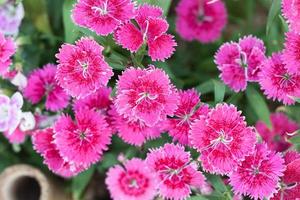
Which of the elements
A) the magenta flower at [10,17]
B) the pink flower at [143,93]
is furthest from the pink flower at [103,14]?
the magenta flower at [10,17]

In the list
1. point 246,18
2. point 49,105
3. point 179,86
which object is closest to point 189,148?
point 179,86

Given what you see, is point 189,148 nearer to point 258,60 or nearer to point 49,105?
point 258,60

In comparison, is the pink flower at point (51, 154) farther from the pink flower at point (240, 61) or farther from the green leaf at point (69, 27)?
the pink flower at point (240, 61)

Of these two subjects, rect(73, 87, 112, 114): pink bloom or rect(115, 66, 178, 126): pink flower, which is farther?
rect(73, 87, 112, 114): pink bloom

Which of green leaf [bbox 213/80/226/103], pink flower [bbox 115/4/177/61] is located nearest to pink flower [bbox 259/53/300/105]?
green leaf [bbox 213/80/226/103]

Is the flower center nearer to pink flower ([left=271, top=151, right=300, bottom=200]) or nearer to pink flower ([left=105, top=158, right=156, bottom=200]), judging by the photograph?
pink flower ([left=105, top=158, right=156, bottom=200])

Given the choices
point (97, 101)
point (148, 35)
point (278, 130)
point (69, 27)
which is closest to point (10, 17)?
point (69, 27)
